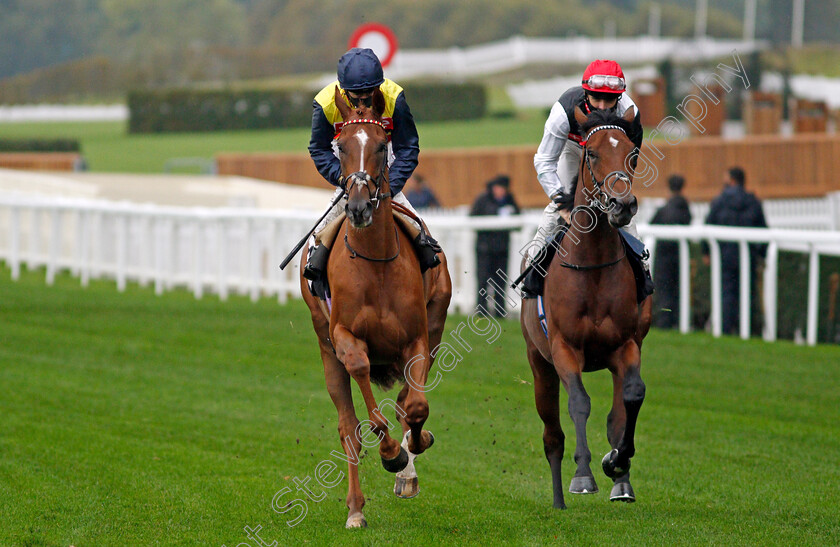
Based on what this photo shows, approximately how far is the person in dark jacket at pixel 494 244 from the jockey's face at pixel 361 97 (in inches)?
313

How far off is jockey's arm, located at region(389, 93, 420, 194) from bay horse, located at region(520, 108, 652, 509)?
0.88 m

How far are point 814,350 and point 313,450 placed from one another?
219 inches

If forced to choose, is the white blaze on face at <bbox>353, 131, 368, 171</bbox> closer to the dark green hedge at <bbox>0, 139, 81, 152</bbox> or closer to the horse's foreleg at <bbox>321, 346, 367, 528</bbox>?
the horse's foreleg at <bbox>321, 346, 367, 528</bbox>

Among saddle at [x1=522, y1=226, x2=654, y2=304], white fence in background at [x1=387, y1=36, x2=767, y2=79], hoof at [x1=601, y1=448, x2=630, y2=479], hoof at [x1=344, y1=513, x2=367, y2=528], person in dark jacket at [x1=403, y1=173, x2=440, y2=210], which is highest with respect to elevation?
white fence in background at [x1=387, y1=36, x2=767, y2=79]

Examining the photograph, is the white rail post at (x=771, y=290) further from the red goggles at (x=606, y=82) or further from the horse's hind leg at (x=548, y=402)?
the red goggles at (x=606, y=82)

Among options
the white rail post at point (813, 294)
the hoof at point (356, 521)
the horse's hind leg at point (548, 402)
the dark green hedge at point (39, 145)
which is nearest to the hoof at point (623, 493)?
the horse's hind leg at point (548, 402)

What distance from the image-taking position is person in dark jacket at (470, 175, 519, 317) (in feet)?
46.1

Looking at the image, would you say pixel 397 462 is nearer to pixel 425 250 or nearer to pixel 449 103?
pixel 425 250

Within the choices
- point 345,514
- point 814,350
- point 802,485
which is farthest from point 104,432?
point 814,350

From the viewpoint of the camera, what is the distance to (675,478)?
23.1ft

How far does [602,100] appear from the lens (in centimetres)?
600

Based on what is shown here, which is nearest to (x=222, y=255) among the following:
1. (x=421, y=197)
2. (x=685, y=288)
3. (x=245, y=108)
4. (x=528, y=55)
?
(x=421, y=197)

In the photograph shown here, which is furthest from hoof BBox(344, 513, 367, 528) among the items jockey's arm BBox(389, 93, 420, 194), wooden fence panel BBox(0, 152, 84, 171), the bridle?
wooden fence panel BBox(0, 152, 84, 171)

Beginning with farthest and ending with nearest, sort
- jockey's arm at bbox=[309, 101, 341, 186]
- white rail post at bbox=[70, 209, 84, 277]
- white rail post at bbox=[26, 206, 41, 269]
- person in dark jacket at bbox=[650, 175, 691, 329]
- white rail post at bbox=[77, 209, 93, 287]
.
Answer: white rail post at bbox=[26, 206, 41, 269]
white rail post at bbox=[70, 209, 84, 277]
white rail post at bbox=[77, 209, 93, 287]
person in dark jacket at bbox=[650, 175, 691, 329]
jockey's arm at bbox=[309, 101, 341, 186]
